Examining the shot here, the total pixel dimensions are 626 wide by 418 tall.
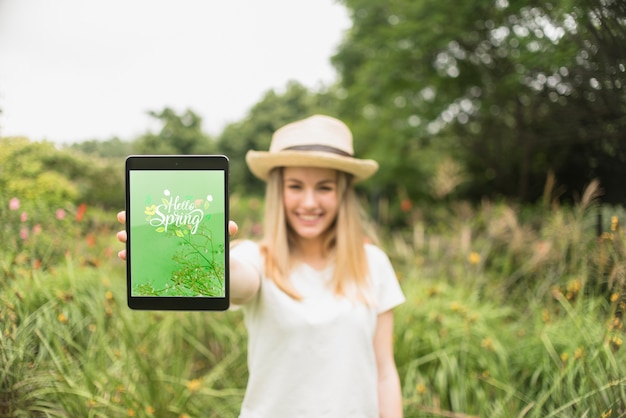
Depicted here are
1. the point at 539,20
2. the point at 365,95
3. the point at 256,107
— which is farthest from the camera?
the point at 365,95

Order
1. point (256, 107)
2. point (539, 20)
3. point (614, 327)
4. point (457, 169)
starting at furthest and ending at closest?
point (457, 169)
point (256, 107)
point (539, 20)
point (614, 327)

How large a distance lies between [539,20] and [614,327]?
1.47 m

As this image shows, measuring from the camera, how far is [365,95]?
20.3ft

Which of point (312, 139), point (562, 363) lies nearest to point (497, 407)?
point (562, 363)

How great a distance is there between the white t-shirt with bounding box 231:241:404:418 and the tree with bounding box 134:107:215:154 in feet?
4.18

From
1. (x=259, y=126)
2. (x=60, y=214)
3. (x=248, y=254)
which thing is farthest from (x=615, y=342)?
(x=259, y=126)

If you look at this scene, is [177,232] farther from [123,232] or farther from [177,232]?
[123,232]

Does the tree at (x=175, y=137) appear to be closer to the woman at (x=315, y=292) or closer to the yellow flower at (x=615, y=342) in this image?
the woman at (x=315, y=292)

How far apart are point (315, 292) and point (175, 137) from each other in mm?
1534

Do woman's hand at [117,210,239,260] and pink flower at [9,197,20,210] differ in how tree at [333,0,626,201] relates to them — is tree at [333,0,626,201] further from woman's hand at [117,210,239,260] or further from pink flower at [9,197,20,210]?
pink flower at [9,197,20,210]

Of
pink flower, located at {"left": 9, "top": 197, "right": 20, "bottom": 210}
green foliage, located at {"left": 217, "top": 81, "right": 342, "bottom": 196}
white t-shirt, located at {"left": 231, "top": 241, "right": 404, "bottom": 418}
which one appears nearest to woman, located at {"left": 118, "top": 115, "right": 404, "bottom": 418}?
white t-shirt, located at {"left": 231, "top": 241, "right": 404, "bottom": 418}

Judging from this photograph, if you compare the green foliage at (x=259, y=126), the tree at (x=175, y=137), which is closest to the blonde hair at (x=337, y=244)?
the tree at (x=175, y=137)

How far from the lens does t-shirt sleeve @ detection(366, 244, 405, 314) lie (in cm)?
190

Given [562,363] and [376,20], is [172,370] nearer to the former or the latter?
[562,363]
